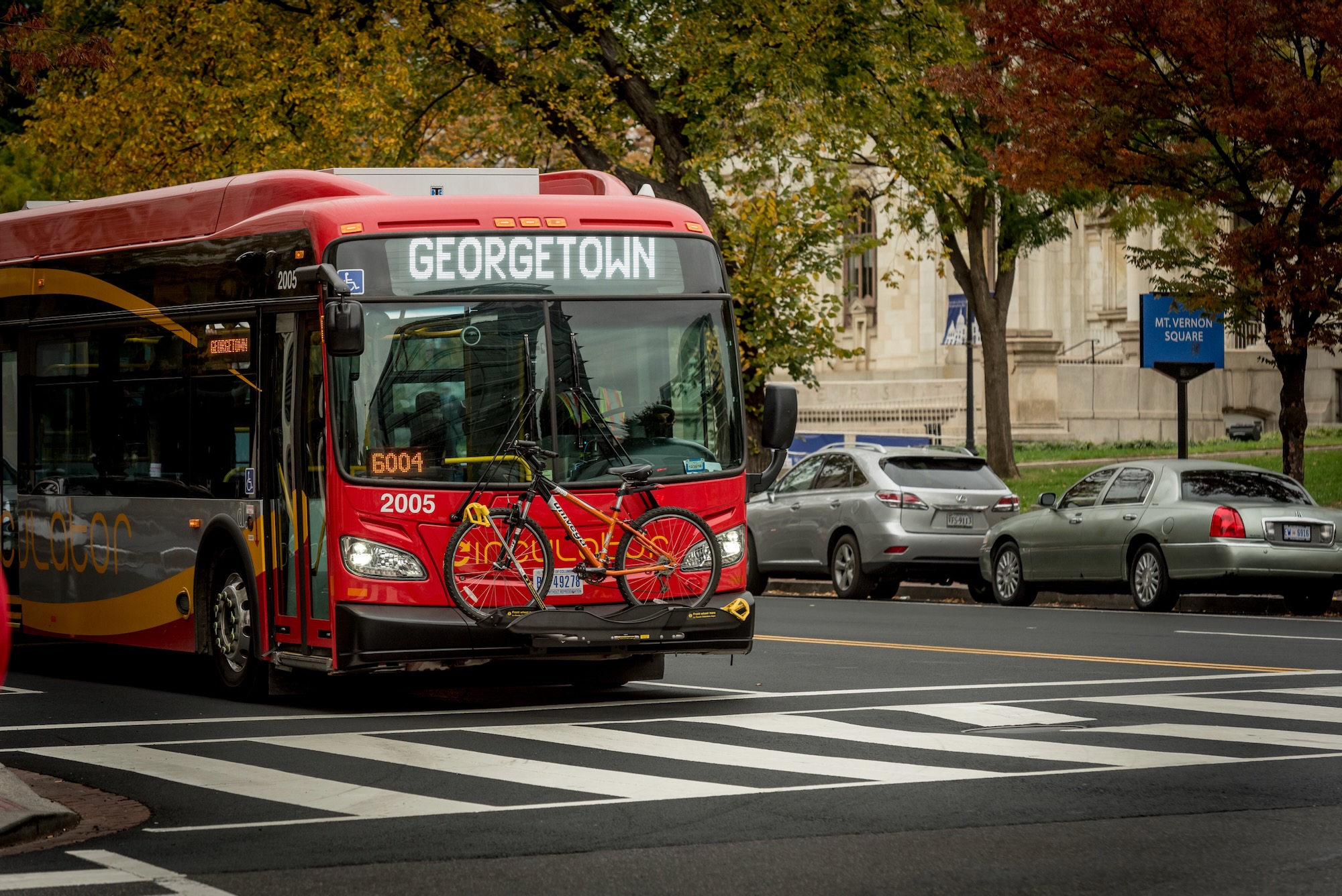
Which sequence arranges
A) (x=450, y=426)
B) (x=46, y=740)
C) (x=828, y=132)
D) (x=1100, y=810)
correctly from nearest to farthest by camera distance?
(x=1100, y=810)
(x=46, y=740)
(x=450, y=426)
(x=828, y=132)

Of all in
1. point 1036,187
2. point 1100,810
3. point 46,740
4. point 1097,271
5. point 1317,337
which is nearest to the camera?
point 1100,810

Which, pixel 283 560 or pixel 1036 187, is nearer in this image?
pixel 283 560

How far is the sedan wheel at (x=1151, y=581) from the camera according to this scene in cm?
2014

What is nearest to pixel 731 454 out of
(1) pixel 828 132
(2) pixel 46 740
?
(2) pixel 46 740

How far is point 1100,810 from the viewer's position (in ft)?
27.3

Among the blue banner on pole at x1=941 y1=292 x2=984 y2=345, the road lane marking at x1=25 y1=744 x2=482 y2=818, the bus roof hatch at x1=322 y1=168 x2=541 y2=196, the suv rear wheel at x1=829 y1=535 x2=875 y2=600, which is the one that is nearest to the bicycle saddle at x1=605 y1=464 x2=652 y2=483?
the bus roof hatch at x1=322 y1=168 x2=541 y2=196

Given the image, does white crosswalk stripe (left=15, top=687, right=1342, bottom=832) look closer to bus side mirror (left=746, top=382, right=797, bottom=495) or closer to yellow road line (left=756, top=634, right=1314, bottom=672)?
bus side mirror (left=746, top=382, right=797, bottom=495)

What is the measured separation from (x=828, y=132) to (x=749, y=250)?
7.03 feet

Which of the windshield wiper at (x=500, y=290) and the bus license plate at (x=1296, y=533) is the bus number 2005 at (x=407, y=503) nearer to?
the windshield wiper at (x=500, y=290)

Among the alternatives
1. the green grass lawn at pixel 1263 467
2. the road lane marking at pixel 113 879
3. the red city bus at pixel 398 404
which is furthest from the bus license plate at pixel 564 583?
the green grass lawn at pixel 1263 467

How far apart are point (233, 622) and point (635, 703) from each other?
2.65 m

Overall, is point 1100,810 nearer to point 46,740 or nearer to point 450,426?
point 450,426

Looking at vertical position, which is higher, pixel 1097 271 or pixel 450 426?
pixel 1097 271

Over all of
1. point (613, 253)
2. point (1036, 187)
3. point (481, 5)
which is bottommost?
point (613, 253)
